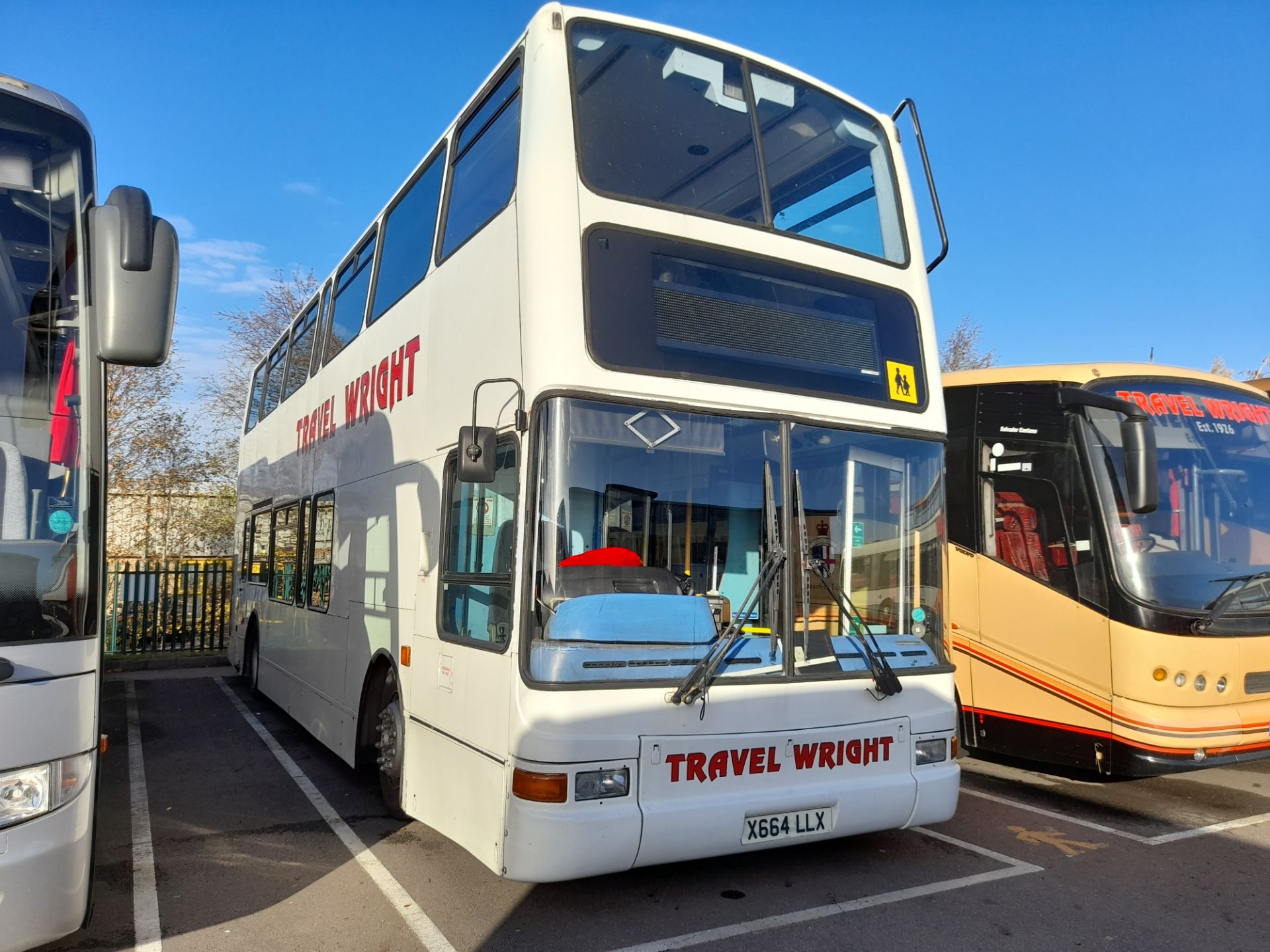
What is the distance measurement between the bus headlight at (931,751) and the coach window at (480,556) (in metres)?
2.34

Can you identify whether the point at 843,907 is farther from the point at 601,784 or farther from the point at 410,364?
the point at 410,364

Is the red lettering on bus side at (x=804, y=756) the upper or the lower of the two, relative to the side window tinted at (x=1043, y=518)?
lower

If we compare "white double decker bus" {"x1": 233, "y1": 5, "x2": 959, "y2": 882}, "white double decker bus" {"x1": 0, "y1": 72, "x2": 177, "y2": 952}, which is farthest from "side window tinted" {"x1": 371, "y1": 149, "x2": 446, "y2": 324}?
"white double decker bus" {"x1": 0, "y1": 72, "x2": 177, "y2": 952}

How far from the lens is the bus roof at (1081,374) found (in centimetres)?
694

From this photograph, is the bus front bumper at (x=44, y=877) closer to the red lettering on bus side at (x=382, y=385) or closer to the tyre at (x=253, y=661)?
the red lettering on bus side at (x=382, y=385)

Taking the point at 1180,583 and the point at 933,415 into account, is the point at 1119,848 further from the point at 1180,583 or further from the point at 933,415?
the point at 933,415

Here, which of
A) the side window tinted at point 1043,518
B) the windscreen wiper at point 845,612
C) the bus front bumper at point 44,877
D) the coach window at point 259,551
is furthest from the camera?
the coach window at point 259,551

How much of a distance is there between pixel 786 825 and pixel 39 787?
10.3 ft

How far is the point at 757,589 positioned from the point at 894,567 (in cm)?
107

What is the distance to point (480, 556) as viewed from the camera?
477 centimetres

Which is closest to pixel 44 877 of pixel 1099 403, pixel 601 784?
pixel 601 784

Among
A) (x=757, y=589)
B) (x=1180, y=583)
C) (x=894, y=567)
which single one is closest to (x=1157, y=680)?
(x=1180, y=583)

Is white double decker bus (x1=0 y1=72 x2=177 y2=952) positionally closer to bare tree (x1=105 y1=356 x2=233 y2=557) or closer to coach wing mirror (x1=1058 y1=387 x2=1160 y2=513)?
coach wing mirror (x1=1058 y1=387 x2=1160 y2=513)

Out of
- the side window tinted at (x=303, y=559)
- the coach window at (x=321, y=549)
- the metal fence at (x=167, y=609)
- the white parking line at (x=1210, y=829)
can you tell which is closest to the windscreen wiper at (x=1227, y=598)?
the white parking line at (x=1210, y=829)
